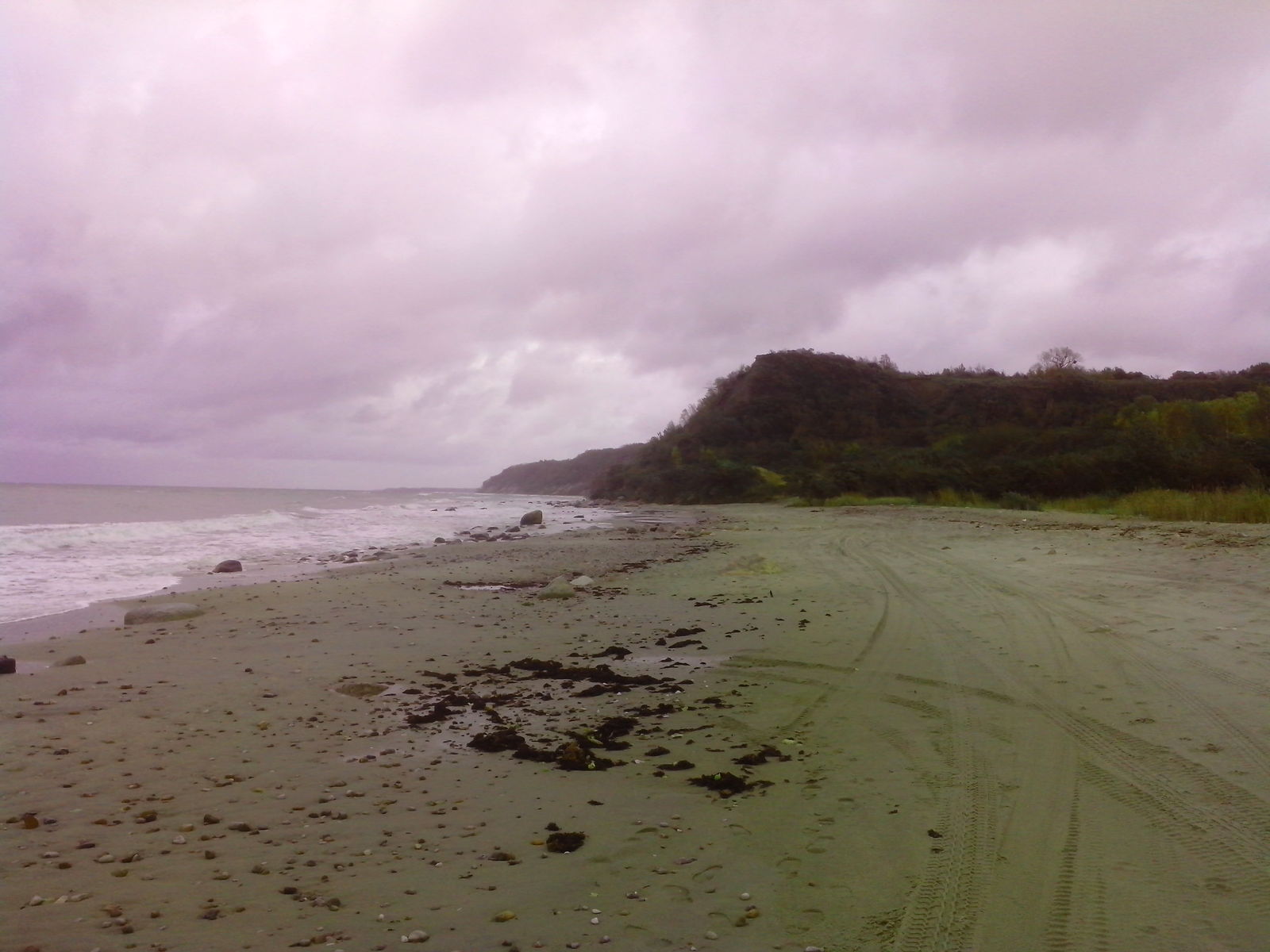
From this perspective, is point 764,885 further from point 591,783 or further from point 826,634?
point 826,634

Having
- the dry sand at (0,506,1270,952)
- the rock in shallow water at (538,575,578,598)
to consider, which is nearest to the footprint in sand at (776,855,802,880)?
the dry sand at (0,506,1270,952)

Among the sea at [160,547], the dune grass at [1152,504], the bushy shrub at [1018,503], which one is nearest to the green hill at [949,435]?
the dune grass at [1152,504]

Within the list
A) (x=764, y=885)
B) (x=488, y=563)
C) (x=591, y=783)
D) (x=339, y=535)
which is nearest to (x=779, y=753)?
(x=591, y=783)

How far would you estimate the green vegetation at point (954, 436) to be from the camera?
94.2ft

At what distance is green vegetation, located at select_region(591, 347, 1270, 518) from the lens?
2872cm

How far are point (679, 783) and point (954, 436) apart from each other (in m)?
48.5

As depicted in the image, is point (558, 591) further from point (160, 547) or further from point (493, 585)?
point (160, 547)

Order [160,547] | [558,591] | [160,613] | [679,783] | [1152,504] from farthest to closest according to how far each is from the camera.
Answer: [160,547]
[1152,504]
[558,591]
[160,613]
[679,783]

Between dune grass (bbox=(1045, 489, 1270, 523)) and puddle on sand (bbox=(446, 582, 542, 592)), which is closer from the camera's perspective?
puddle on sand (bbox=(446, 582, 542, 592))

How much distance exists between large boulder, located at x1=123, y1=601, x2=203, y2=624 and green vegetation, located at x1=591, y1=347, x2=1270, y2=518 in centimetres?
1872

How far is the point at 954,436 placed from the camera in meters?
48.7

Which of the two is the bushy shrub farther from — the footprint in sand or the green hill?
the footprint in sand

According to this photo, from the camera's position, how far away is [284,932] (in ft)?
9.86

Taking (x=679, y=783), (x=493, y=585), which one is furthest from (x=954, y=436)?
(x=679, y=783)
